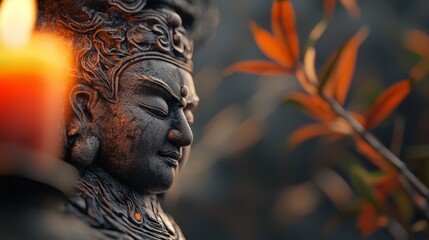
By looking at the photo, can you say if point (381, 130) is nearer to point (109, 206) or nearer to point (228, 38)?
point (228, 38)

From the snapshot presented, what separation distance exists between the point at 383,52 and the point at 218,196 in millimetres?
924

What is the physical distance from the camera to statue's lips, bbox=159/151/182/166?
38.9 inches

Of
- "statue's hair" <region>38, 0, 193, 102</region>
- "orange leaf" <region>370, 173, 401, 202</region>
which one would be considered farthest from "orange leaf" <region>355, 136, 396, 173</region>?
"statue's hair" <region>38, 0, 193, 102</region>

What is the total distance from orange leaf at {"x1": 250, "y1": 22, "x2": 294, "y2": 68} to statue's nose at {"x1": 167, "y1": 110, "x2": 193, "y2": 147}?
0.98ft

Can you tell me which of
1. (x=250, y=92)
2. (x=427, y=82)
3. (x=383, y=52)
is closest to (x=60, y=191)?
(x=427, y=82)

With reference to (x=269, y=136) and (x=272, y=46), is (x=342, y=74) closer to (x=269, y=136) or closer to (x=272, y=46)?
(x=272, y=46)

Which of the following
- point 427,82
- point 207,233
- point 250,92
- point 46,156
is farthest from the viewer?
point 250,92

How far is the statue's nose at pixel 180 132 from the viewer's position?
99cm

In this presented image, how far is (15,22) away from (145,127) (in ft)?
1.07

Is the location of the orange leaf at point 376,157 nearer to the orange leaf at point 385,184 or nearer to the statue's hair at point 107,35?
the orange leaf at point 385,184

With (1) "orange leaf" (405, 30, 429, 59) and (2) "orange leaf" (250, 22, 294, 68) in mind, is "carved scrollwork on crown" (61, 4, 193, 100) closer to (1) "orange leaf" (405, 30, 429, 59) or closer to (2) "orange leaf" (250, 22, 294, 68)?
(2) "orange leaf" (250, 22, 294, 68)

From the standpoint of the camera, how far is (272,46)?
1250 mm

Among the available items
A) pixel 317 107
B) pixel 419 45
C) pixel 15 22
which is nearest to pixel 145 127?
pixel 15 22

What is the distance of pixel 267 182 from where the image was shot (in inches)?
103
